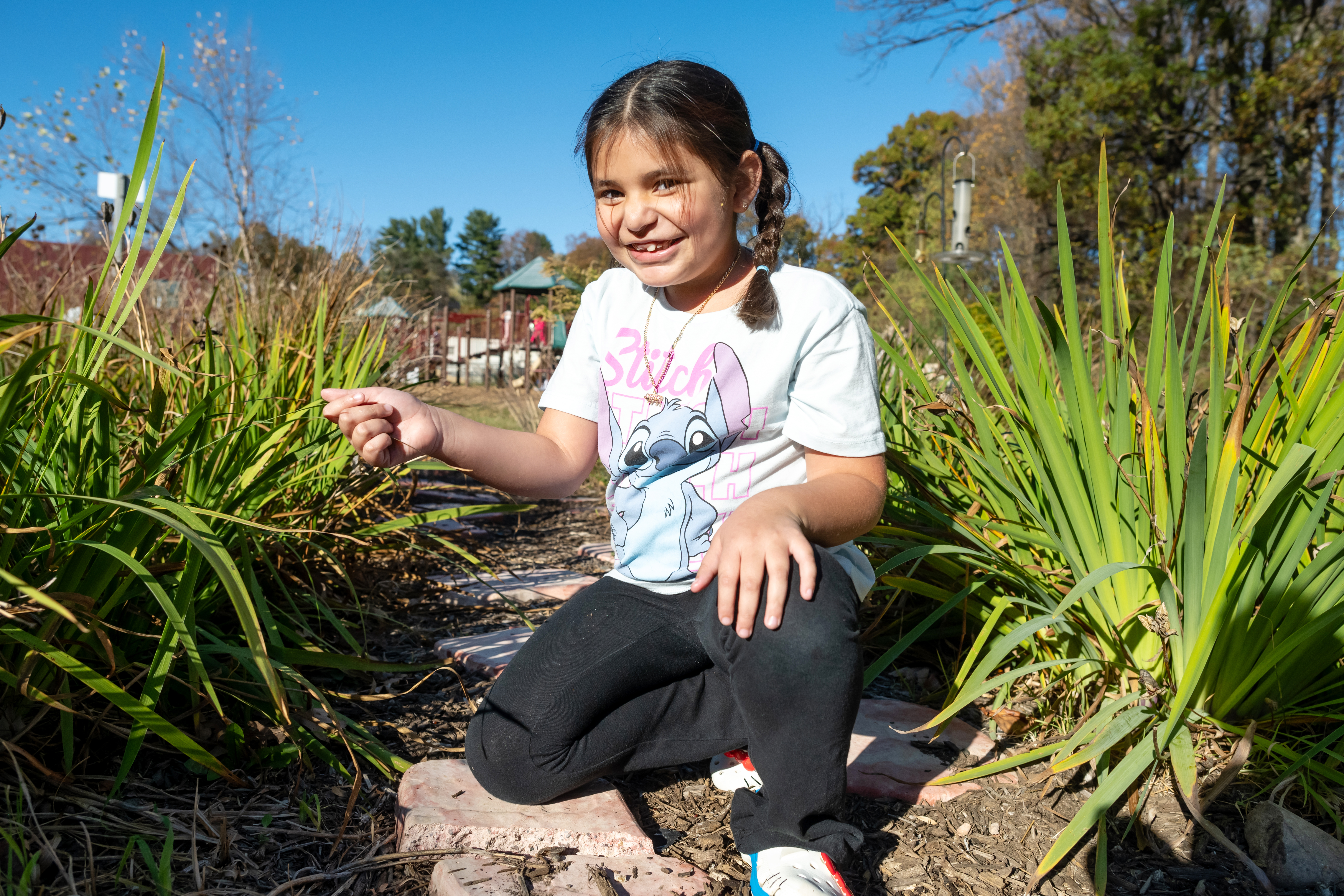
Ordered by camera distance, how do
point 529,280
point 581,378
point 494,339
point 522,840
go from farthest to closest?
point 529,280, point 494,339, point 581,378, point 522,840

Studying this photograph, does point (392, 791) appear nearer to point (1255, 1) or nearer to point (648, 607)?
point (648, 607)

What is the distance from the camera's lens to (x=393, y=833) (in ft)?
3.85

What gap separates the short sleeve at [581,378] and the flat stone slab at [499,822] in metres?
0.67

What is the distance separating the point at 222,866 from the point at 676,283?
1.04 m

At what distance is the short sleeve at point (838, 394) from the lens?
4.23ft

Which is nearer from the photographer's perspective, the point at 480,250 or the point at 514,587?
the point at 514,587

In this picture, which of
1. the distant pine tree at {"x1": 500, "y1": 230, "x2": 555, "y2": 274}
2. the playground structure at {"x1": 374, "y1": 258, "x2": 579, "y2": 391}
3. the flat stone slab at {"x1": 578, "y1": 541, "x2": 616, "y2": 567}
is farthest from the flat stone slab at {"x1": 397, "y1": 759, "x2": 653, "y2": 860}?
the distant pine tree at {"x1": 500, "y1": 230, "x2": 555, "y2": 274}

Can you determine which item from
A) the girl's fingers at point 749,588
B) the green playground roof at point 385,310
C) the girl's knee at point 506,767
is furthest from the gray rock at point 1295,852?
the green playground roof at point 385,310

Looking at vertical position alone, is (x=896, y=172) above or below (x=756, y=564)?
above

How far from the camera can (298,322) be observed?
9.70 feet

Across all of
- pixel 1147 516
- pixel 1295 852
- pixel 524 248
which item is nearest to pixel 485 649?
pixel 1147 516

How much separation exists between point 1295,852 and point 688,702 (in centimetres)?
84

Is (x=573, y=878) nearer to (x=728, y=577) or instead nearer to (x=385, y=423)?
(x=728, y=577)

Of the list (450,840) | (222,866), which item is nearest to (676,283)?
(450,840)
